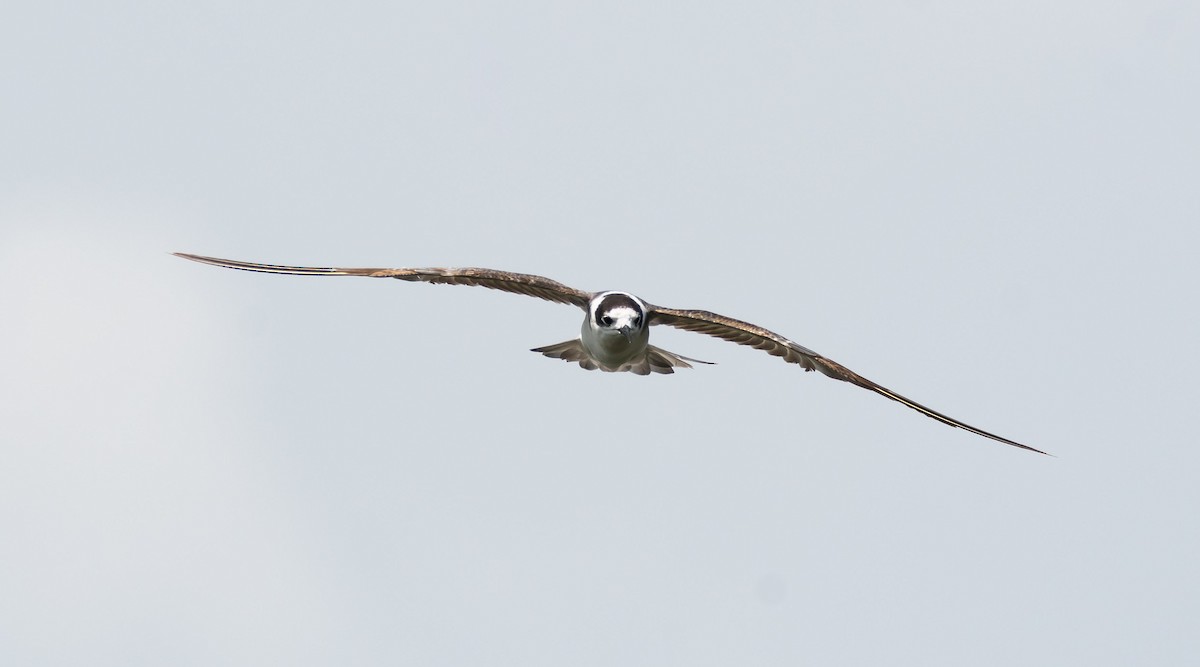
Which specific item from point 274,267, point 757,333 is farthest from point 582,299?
point 274,267

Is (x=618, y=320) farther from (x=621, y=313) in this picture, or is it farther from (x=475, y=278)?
(x=475, y=278)

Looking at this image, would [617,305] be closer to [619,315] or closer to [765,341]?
[619,315]

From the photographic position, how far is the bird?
1827 centimetres

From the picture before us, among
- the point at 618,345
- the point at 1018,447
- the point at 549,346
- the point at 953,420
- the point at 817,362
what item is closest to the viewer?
the point at 1018,447

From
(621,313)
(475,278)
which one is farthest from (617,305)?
(475,278)

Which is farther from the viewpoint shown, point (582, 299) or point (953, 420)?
point (582, 299)

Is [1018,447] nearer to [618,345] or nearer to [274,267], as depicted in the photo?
[618,345]

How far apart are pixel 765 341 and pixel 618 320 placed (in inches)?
82.4

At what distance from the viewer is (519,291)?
19.7m

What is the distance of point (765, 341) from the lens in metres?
18.8

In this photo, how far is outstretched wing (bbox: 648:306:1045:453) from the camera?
18.2 metres

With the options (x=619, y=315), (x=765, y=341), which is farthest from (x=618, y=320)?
(x=765, y=341)

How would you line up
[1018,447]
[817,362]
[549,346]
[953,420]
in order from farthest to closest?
[549,346]
[817,362]
[953,420]
[1018,447]

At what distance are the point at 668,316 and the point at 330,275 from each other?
4838mm
